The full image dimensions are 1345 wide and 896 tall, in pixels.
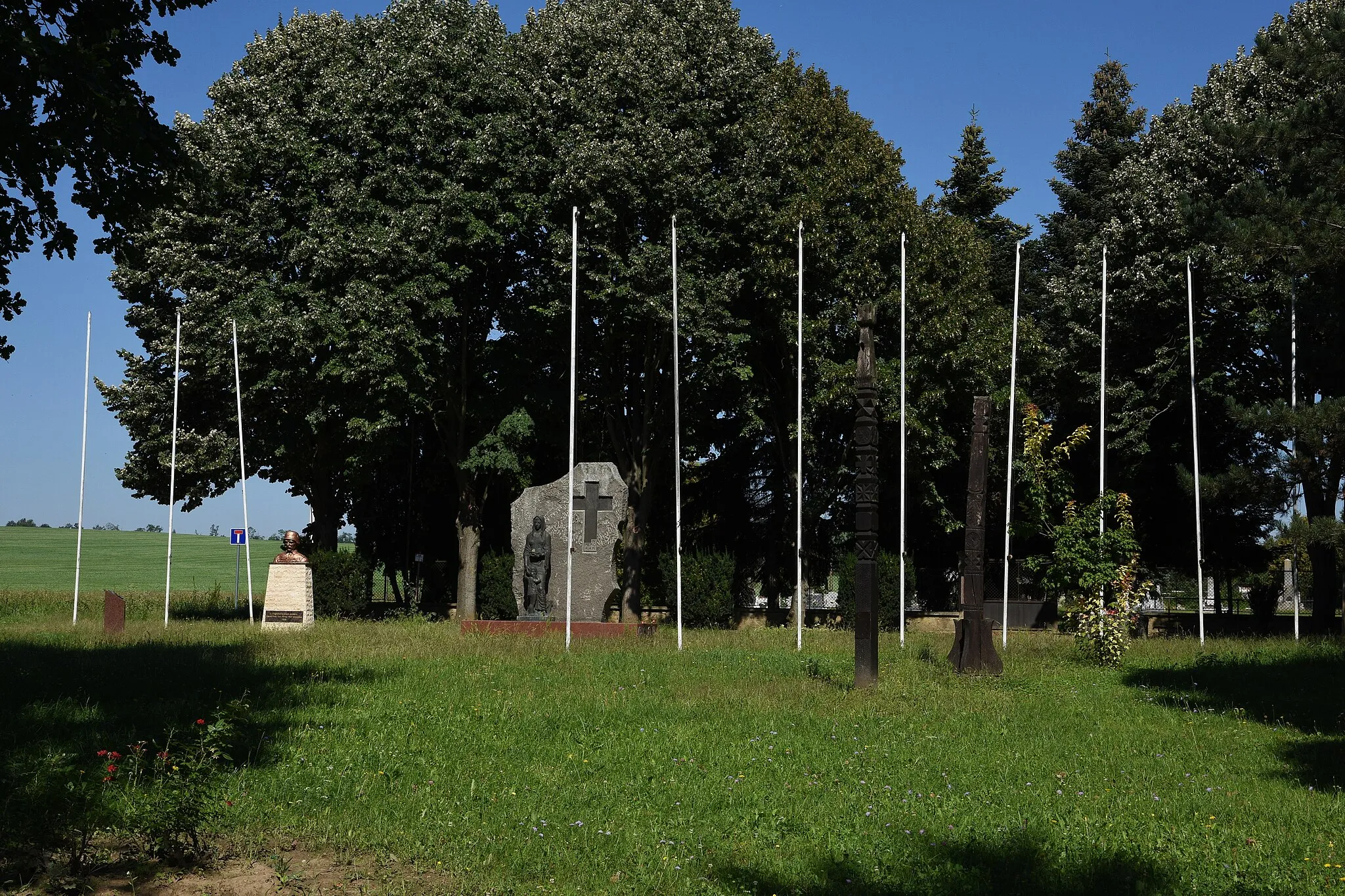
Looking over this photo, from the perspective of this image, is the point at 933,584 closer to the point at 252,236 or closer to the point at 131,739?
the point at 252,236

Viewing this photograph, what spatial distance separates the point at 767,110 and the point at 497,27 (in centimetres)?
764

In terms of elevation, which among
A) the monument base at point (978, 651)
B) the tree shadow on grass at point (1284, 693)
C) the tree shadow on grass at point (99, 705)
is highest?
the monument base at point (978, 651)

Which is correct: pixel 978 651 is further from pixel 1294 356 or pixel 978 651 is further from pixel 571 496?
pixel 1294 356

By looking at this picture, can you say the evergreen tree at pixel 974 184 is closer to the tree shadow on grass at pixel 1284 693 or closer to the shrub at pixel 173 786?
the tree shadow on grass at pixel 1284 693

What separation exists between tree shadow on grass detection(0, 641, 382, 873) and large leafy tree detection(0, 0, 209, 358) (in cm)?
391

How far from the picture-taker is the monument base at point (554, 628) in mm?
20797

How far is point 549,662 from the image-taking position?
1609cm

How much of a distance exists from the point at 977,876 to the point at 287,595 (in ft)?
65.7

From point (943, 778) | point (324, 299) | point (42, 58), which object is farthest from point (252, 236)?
point (943, 778)

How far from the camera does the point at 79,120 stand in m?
10.6

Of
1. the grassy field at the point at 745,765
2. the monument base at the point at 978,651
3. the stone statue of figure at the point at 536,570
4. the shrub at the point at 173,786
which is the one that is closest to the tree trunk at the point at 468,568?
the stone statue of figure at the point at 536,570

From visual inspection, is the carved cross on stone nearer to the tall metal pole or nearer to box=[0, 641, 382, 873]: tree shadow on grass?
box=[0, 641, 382, 873]: tree shadow on grass

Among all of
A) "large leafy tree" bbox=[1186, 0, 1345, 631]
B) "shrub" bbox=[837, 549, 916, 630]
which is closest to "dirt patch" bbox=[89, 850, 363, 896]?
"large leafy tree" bbox=[1186, 0, 1345, 631]

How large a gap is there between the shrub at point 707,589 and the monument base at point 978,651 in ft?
41.3
